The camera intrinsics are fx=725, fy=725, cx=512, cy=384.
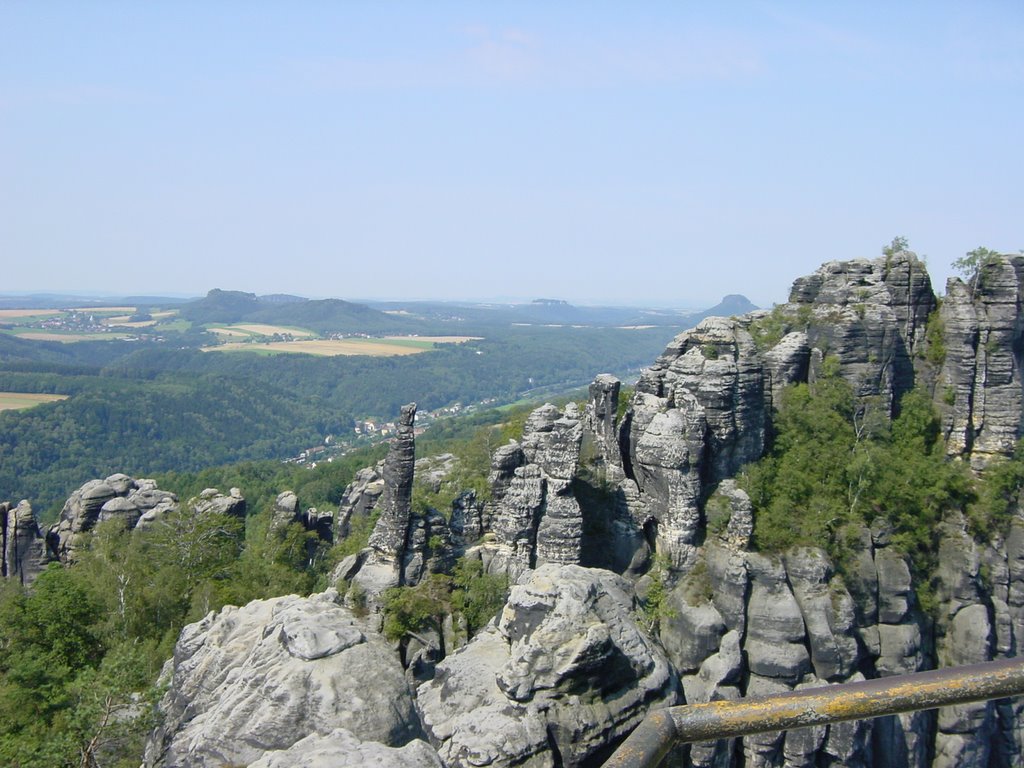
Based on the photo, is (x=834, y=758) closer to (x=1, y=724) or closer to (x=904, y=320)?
(x=904, y=320)

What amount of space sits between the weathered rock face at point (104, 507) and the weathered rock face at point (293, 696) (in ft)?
99.1

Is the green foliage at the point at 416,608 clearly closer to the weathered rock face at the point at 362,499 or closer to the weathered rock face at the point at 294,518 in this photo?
the weathered rock face at the point at 294,518

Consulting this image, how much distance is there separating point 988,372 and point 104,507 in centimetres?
4950

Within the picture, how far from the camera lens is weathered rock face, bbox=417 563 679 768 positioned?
14.2m

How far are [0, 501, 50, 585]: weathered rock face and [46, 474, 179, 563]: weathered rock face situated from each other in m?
1.26

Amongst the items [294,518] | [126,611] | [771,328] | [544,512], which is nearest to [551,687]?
[544,512]

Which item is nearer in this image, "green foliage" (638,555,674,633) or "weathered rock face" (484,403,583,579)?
"green foliage" (638,555,674,633)

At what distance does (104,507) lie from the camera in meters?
43.7

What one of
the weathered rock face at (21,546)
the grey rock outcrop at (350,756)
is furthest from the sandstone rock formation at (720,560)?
the weathered rock face at (21,546)

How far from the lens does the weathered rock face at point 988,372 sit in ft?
118

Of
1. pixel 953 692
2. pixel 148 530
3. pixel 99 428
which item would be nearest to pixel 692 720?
pixel 953 692

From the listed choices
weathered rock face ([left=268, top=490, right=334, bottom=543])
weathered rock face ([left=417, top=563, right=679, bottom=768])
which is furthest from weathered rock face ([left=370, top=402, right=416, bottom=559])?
weathered rock face ([left=268, top=490, right=334, bottom=543])

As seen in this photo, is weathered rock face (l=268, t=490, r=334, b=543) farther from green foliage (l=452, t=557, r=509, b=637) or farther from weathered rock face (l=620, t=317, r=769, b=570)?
weathered rock face (l=620, t=317, r=769, b=570)

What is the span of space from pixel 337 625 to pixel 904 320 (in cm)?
3439
